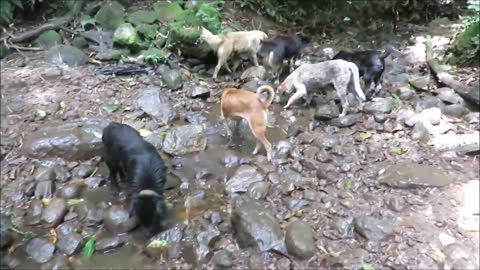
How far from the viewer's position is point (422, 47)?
11945 mm

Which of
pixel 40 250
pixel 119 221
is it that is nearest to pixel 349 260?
pixel 119 221

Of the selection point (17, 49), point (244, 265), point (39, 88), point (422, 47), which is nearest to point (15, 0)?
point (17, 49)

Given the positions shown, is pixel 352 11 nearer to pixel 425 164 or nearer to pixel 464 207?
pixel 425 164

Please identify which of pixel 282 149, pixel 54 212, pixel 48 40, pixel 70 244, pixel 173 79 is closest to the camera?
pixel 70 244

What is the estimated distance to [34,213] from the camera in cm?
575

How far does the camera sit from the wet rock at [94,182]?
6340 millimetres

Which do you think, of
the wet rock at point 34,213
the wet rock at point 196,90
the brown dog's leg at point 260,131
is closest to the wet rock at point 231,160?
the brown dog's leg at point 260,131

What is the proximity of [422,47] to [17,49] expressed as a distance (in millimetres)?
9506

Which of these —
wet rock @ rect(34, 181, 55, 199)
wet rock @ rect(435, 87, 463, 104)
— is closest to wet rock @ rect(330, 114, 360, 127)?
wet rock @ rect(435, 87, 463, 104)

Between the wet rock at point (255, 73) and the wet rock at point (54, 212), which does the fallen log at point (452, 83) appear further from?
the wet rock at point (54, 212)

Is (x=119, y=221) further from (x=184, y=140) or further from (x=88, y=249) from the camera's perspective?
(x=184, y=140)

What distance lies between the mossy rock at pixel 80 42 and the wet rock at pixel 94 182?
464cm

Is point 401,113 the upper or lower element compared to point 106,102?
upper

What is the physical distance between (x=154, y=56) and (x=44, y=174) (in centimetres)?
403
